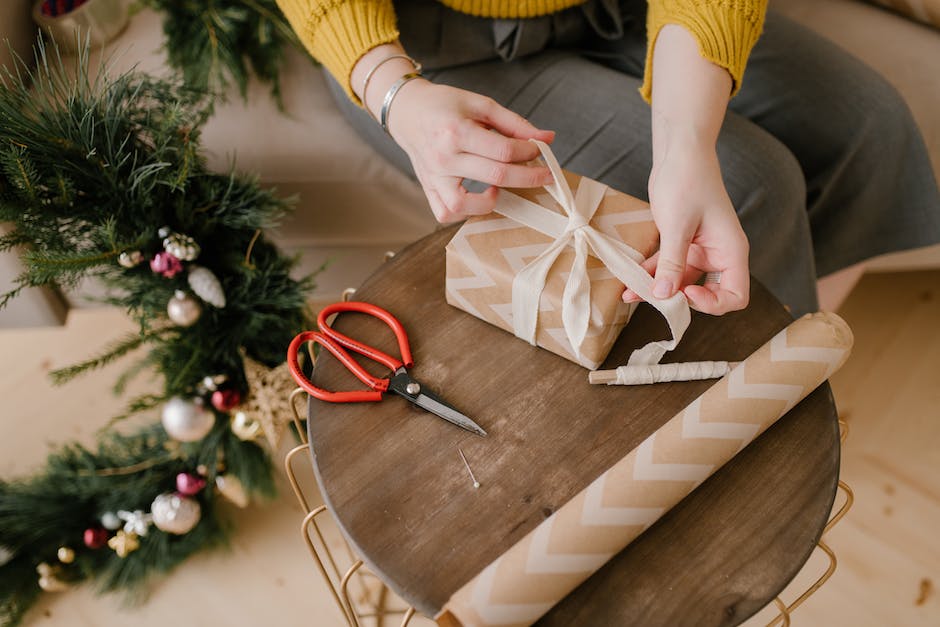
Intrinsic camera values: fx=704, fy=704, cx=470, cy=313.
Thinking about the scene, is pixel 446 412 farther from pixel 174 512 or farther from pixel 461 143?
pixel 174 512

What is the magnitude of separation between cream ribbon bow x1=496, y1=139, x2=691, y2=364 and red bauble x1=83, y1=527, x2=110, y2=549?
29.8 inches

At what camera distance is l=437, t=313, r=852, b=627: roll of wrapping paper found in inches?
20.4

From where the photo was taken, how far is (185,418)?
95cm

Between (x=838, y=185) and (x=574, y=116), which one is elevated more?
(x=574, y=116)

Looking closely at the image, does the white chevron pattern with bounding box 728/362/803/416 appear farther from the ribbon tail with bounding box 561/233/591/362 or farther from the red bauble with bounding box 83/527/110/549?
the red bauble with bounding box 83/527/110/549

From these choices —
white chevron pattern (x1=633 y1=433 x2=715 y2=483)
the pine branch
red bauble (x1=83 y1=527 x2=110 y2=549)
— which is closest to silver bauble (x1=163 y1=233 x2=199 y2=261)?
the pine branch

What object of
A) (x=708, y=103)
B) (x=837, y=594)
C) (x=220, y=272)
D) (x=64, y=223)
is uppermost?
(x=708, y=103)

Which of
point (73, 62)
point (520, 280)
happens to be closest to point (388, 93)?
point (520, 280)

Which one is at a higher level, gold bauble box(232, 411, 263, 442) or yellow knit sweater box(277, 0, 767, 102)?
yellow knit sweater box(277, 0, 767, 102)

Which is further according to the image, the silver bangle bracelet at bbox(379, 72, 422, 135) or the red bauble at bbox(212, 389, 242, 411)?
the red bauble at bbox(212, 389, 242, 411)

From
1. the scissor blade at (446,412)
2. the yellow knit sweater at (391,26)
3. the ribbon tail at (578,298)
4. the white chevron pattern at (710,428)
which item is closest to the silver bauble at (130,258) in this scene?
the yellow knit sweater at (391,26)

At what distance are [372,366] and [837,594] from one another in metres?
0.85

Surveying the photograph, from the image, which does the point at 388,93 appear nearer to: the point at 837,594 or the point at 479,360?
the point at 479,360

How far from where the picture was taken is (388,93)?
2.33 ft
